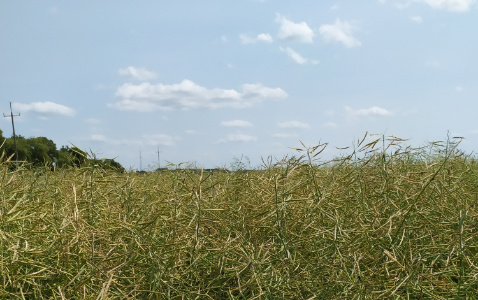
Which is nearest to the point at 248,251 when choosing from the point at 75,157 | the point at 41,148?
the point at 75,157

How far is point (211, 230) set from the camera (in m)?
2.21

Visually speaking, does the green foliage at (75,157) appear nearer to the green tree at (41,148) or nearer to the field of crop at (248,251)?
the field of crop at (248,251)

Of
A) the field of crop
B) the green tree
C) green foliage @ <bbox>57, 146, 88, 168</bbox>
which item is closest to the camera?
the field of crop

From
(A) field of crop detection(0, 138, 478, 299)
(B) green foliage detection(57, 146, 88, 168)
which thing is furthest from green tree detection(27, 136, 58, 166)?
(A) field of crop detection(0, 138, 478, 299)

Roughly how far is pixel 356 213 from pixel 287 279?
A: 64 centimetres

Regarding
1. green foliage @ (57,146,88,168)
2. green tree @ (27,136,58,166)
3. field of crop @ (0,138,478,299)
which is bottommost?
field of crop @ (0,138,478,299)

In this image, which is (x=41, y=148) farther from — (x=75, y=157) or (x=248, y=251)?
(x=248, y=251)

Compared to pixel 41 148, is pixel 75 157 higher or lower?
lower

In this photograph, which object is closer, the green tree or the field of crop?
the field of crop

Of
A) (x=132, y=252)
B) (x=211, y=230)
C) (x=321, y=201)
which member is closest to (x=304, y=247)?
(x=321, y=201)

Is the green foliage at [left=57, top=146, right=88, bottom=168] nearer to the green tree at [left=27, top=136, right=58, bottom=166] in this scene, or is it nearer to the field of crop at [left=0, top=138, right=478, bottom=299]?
the field of crop at [left=0, top=138, right=478, bottom=299]

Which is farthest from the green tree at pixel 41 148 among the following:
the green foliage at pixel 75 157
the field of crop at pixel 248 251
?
the field of crop at pixel 248 251

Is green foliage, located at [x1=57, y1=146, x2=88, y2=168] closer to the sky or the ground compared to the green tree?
closer to the ground

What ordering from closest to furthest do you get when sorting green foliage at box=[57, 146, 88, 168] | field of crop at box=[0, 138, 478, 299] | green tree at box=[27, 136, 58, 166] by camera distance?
1. field of crop at box=[0, 138, 478, 299]
2. green foliage at box=[57, 146, 88, 168]
3. green tree at box=[27, 136, 58, 166]
